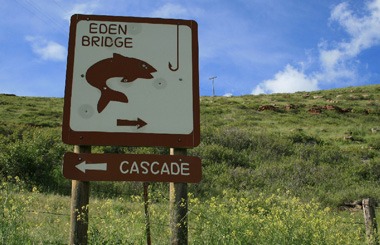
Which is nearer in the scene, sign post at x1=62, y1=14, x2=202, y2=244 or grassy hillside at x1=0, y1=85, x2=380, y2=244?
sign post at x1=62, y1=14, x2=202, y2=244

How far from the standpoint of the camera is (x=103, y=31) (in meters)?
3.86

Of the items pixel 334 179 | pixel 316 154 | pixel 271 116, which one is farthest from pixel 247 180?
pixel 271 116

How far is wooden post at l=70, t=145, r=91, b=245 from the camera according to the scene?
3.68 meters

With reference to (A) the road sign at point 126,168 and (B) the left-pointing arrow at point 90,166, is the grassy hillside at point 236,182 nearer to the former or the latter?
(A) the road sign at point 126,168

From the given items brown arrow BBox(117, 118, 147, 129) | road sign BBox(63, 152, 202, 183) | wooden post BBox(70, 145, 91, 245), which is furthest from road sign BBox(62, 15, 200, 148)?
wooden post BBox(70, 145, 91, 245)

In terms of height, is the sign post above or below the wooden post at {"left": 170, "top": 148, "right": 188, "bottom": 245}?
above

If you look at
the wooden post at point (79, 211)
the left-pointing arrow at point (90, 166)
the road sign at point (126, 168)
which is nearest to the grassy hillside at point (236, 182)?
the wooden post at point (79, 211)

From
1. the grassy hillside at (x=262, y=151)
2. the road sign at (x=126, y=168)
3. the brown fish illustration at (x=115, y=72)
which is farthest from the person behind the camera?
the grassy hillside at (x=262, y=151)

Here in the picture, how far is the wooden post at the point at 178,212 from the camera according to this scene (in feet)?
12.0

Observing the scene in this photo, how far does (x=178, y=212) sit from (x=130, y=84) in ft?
3.96

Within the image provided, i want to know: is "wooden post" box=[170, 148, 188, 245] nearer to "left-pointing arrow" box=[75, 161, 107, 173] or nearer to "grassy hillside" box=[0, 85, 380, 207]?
"left-pointing arrow" box=[75, 161, 107, 173]

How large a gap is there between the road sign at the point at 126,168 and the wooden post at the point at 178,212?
16cm

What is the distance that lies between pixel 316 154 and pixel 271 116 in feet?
32.3

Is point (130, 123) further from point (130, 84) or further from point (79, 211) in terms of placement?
point (79, 211)
